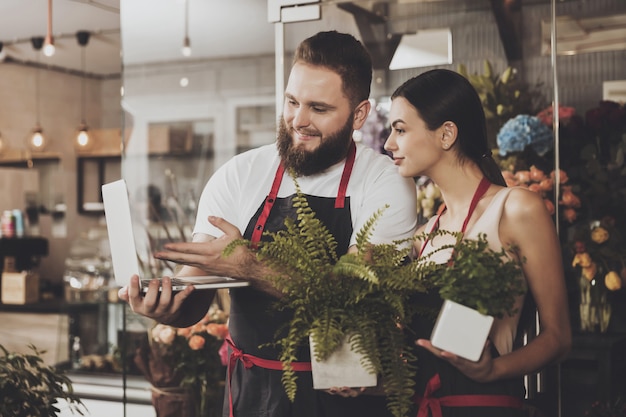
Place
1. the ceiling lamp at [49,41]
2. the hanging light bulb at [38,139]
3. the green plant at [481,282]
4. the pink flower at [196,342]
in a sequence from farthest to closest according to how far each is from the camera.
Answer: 1. the hanging light bulb at [38,139]
2. the ceiling lamp at [49,41]
3. the pink flower at [196,342]
4. the green plant at [481,282]

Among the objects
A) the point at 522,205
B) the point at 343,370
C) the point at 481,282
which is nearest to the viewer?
the point at 481,282

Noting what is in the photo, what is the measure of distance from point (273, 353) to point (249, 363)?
0.07 meters

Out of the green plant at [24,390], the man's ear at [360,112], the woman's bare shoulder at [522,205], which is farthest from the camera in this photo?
the green plant at [24,390]

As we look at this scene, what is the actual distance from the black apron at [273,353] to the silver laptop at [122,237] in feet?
0.78

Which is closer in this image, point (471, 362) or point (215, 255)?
point (471, 362)

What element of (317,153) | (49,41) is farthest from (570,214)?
(49,41)

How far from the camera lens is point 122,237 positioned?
5.19 ft

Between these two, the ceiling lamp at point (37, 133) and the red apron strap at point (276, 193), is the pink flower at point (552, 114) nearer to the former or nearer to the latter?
the red apron strap at point (276, 193)

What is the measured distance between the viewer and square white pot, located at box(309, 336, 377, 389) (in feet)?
5.04

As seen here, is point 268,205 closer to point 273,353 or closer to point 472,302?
point 273,353

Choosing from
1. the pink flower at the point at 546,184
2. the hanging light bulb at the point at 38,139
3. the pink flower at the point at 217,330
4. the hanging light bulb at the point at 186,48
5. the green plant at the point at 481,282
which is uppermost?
the hanging light bulb at the point at 186,48

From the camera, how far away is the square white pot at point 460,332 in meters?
1.45

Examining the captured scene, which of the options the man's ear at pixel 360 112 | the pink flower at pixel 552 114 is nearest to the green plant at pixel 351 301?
the man's ear at pixel 360 112

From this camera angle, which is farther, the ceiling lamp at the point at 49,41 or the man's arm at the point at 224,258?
the ceiling lamp at the point at 49,41
